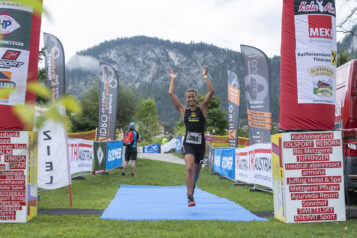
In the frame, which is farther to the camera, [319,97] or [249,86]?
[249,86]

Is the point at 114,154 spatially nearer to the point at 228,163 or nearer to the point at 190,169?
the point at 228,163

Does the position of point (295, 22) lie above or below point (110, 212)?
above

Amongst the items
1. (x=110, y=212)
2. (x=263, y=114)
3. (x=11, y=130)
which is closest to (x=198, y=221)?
(x=110, y=212)

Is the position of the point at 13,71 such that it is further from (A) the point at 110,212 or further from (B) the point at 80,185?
(B) the point at 80,185

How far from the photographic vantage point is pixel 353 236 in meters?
4.40

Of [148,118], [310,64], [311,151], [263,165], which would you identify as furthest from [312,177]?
[148,118]

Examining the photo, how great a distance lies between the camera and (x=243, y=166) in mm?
12734

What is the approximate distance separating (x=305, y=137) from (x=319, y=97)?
2.23 feet

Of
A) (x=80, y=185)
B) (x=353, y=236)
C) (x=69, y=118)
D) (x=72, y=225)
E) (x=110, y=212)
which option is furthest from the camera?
(x=80, y=185)

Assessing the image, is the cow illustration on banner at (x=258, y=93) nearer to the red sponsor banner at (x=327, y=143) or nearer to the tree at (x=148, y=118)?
the red sponsor banner at (x=327, y=143)

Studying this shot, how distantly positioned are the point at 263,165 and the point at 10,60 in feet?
24.0

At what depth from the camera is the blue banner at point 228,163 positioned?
14609mm

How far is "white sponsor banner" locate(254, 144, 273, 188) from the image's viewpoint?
9.77m

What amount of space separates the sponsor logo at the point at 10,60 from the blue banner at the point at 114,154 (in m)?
10.5
